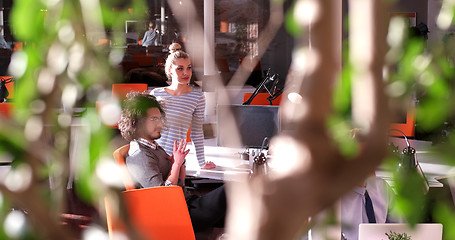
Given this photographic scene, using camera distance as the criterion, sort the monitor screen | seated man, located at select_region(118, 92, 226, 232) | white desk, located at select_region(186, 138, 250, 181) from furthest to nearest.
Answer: the monitor screen < white desk, located at select_region(186, 138, 250, 181) < seated man, located at select_region(118, 92, 226, 232)

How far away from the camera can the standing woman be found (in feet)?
13.5

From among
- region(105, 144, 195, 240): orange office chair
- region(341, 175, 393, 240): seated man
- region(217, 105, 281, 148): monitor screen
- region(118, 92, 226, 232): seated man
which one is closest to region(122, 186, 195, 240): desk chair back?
region(105, 144, 195, 240): orange office chair

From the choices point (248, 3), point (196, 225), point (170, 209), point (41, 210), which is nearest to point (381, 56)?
point (41, 210)

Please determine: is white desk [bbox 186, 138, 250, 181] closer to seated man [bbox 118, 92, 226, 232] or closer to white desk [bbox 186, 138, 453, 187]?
white desk [bbox 186, 138, 453, 187]

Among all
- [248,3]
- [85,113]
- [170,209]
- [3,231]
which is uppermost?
[248,3]

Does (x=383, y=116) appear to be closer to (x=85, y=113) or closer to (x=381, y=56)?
(x=381, y=56)

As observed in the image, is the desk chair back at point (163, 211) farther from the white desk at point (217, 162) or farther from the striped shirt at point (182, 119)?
the striped shirt at point (182, 119)

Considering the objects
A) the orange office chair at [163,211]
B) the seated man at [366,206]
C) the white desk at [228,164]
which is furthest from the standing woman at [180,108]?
the orange office chair at [163,211]

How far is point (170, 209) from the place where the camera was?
8.34ft

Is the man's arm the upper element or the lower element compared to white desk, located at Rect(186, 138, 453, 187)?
upper

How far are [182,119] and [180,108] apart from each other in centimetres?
11

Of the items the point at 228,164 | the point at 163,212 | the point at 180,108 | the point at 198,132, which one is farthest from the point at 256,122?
the point at 163,212

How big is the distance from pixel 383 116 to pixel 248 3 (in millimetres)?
12045

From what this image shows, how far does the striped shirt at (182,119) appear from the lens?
13.5 ft
